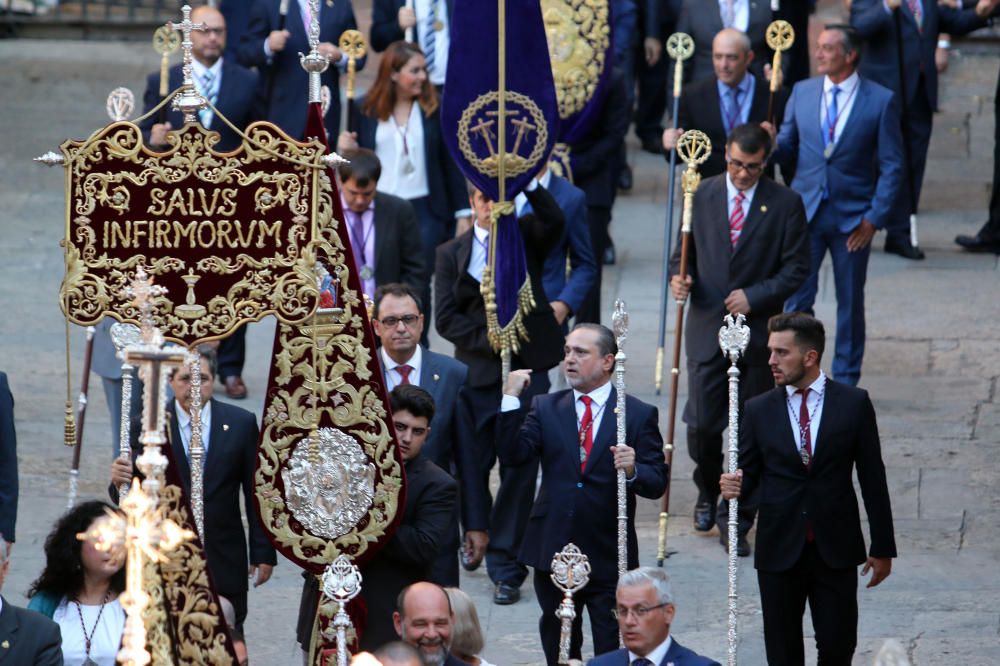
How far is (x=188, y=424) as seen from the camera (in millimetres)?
8883

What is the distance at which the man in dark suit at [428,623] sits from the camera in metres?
7.49

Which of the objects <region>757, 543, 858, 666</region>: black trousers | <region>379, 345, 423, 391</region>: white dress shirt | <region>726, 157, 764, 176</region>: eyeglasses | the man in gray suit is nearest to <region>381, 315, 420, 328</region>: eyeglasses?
the man in gray suit

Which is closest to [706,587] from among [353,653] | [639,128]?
[353,653]

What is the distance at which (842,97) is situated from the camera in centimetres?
1293

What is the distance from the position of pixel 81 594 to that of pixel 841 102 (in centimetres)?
678

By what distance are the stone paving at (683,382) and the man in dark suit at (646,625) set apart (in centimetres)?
214

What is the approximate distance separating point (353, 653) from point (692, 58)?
A: 8872 millimetres

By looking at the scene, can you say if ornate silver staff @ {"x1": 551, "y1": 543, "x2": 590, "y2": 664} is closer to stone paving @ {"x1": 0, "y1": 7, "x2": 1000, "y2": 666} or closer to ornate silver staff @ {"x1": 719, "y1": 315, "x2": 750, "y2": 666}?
ornate silver staff @ {"x1": 719, "y1": 315, "x2": 750, "y2": 666}

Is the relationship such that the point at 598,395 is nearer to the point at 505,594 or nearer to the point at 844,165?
the point at 505,594

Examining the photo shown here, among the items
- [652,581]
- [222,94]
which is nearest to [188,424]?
[652,581]

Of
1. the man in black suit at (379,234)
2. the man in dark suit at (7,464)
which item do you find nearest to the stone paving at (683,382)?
the man in dark suit at (7,464)

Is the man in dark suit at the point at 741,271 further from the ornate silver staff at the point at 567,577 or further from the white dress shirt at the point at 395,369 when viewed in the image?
the ornate silver staff at the point at 567,577

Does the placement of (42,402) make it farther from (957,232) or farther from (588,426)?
(957,232)

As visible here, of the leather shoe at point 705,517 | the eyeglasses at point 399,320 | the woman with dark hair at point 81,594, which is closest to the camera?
the woman with dark hair at point 81,594
